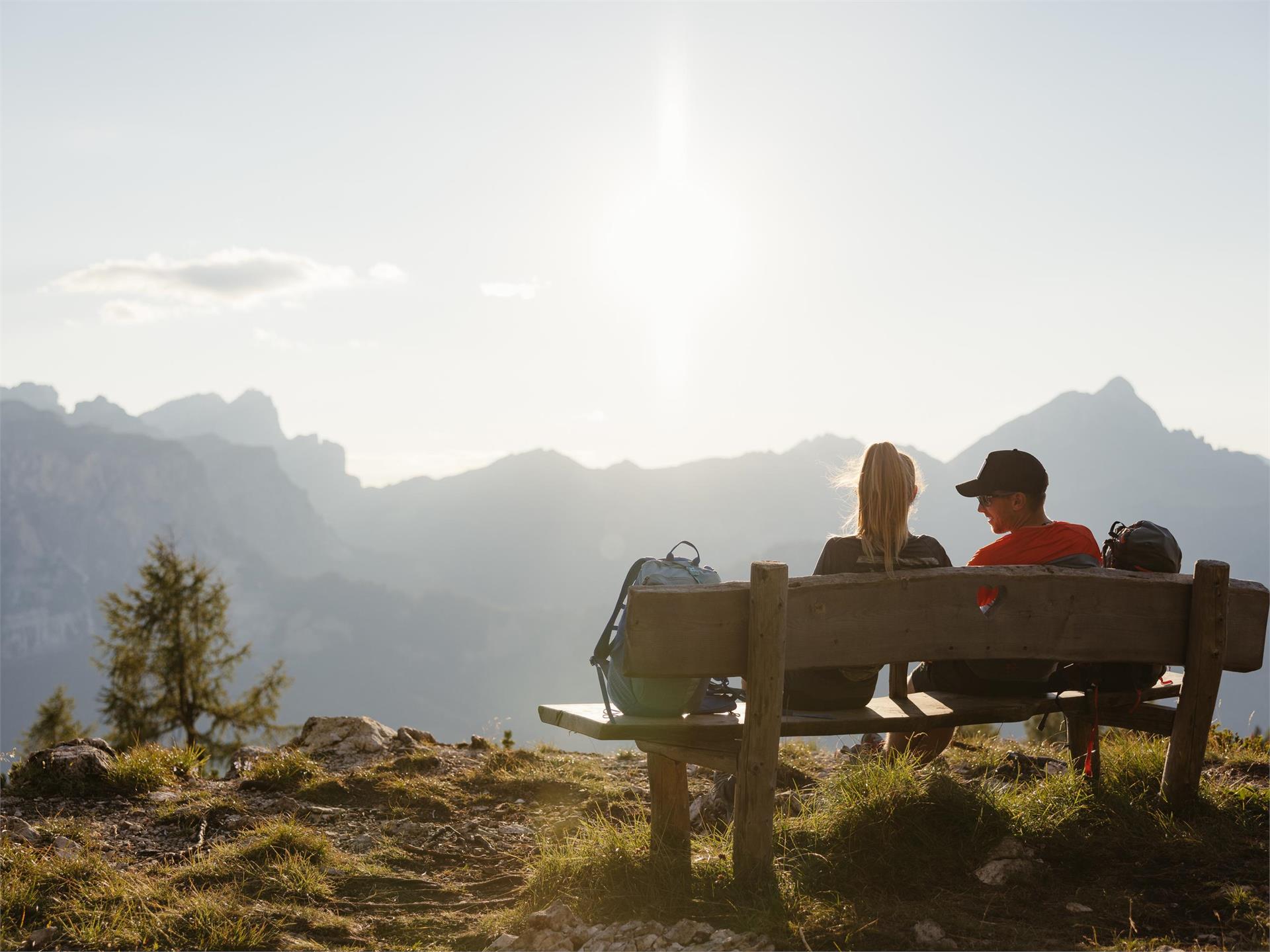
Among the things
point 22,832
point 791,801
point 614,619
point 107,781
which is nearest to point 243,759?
point 107,781

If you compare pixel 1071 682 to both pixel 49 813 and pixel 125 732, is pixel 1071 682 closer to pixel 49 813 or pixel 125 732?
pixel 49 813

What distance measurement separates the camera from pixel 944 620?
430cm

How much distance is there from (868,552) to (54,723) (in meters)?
42.8

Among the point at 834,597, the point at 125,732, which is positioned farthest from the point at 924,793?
the point at 125,732

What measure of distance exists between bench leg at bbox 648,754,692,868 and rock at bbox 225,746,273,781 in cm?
496

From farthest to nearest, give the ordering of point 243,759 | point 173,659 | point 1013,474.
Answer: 1. point 173,659
2. point 243,759
3. point 1013,474

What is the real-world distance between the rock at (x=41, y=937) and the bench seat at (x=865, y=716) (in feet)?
8.36

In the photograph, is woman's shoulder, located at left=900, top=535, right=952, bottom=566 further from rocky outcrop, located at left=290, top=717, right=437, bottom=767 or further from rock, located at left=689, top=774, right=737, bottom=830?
rocky outcrop, located at left=290, top=717, right=437, bottom=767

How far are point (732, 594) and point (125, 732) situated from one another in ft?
91.4

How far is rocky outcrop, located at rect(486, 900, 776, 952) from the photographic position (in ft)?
11.4

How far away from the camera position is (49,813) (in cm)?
632

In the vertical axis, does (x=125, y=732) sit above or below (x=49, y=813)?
below

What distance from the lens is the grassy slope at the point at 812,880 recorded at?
361 cm

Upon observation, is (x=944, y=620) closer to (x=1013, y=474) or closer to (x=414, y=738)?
(x=1013, y=474)
